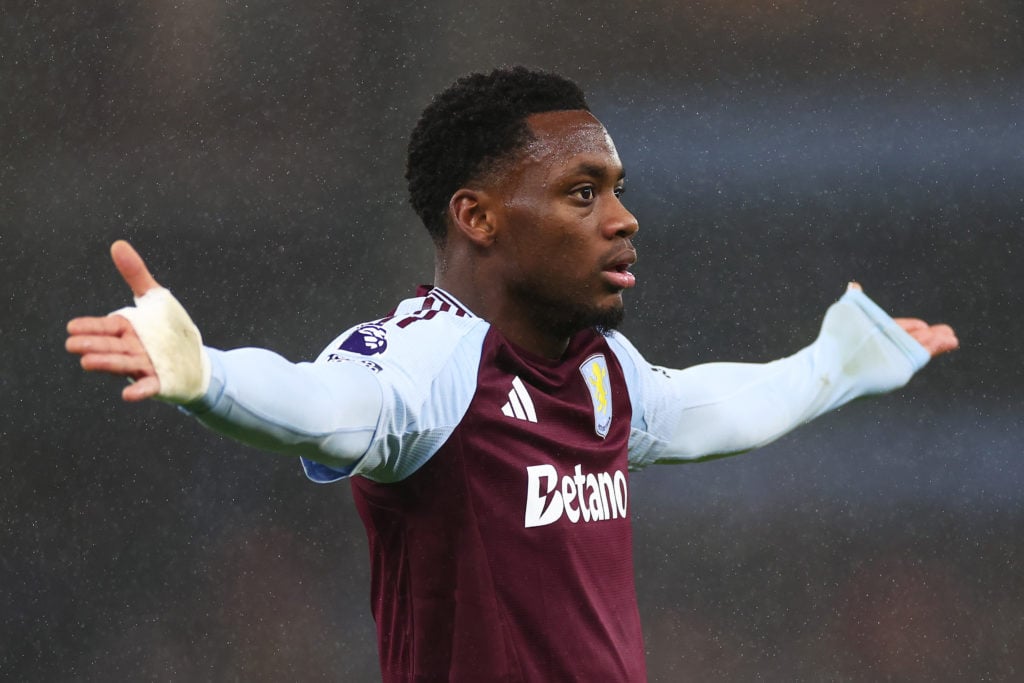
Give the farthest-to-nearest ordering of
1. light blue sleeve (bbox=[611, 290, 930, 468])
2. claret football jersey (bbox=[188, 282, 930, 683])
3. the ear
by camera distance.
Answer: light blue sleeve (bbox=[611, 290, 930, 468]) → the ear → claret football jersey (bbox=[188, 282, 930, 683])

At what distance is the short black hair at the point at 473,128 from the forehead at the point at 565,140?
1 cm

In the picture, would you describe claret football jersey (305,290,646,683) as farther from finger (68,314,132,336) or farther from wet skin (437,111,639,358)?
finger (68,314,132,336)

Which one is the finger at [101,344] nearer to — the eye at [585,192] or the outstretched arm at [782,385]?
the eye at [585,192]

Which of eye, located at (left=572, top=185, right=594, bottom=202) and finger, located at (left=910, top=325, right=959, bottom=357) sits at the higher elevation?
eye, located at (left=572, top=185, right=594, bottom=202)

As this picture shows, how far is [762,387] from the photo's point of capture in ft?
5.02

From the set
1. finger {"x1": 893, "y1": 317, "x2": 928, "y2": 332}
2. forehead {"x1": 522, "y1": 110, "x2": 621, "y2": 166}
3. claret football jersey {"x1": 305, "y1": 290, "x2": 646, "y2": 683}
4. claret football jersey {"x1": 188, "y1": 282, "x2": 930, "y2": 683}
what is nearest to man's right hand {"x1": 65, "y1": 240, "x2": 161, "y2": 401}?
claret football jersey {"x1": 188, "y1": 282, "x2": 930, "y2": 683}

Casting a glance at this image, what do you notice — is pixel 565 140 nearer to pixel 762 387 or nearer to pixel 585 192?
pixel 585 192

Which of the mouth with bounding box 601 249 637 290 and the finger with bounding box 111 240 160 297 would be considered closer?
the finger with bounding box 111 240 160 297

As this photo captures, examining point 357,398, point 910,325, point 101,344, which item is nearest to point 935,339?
point 910,325

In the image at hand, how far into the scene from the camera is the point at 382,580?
1.29 m

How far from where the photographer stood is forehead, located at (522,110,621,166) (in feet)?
4.38

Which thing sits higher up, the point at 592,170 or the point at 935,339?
the point at 592,170

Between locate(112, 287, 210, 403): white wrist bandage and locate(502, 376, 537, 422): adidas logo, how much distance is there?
14.5 inches

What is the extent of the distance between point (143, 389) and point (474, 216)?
54 centimetres
